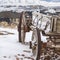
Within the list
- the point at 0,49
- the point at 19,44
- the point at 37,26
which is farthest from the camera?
the point at 19,44

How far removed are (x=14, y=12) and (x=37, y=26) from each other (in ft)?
19.2

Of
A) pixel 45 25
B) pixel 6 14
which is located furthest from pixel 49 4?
pixel 45 25

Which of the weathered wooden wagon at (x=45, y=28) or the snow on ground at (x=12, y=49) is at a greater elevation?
the weathered wooden wagon at (x=45, y=28)

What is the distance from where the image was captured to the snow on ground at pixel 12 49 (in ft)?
21.8

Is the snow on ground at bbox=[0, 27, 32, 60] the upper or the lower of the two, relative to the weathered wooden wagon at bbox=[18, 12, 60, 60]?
lower

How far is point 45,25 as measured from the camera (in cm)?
571

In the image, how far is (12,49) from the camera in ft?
24.6

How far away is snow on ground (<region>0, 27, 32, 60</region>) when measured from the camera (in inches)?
262

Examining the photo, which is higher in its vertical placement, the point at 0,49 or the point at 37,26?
the point at 37,26

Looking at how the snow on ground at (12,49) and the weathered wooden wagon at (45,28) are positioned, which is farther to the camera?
the snow on ground at (12,49)

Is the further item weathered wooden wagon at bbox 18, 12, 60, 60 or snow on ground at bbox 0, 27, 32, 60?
snow on ground at bbox 0, 27, 32, 60

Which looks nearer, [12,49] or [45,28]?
[45,28]

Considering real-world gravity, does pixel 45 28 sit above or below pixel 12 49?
above

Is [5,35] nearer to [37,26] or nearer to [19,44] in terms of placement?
[19,44]
